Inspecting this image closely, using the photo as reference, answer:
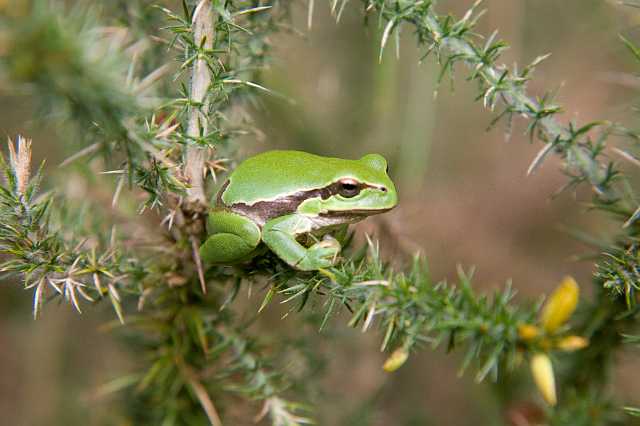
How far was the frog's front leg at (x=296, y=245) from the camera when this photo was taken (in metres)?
1.77

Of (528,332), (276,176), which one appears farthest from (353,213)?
(528,332)

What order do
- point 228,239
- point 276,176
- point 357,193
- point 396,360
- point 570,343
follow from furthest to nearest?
point 357,193
point 276,176
point 228,239
point 396,360
point 570,343

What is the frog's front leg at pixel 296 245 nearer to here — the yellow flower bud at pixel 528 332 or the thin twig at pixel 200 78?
the thin twig at pixel 200 78

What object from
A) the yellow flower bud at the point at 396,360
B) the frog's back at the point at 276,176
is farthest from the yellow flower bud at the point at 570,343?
the frog's back at the point at 276,176

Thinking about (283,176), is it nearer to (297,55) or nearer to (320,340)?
(320,340)

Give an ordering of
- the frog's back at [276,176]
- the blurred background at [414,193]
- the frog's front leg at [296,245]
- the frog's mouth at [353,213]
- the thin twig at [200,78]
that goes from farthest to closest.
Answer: the blurred background at [414,193], the frog's mouth at [353,213], the frog's back at [276,176], the frog's front leg at [296,245], the thin twig at [200,78]

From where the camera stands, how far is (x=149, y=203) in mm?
1590

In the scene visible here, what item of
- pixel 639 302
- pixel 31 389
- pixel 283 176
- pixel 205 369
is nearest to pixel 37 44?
pixel 283 176

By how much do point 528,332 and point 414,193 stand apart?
2.11m

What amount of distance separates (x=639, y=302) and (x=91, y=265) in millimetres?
1709

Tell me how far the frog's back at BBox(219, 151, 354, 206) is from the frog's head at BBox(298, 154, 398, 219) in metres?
0.03

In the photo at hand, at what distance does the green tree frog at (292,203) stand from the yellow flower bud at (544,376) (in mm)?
769

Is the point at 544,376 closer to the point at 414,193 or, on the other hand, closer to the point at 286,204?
the point at 286,204

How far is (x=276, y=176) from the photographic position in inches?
78.2
